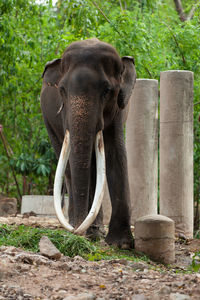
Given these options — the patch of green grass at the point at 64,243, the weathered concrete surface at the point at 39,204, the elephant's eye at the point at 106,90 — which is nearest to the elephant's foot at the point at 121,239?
the patch of green grass at the point at 64,243

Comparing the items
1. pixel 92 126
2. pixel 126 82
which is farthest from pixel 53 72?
pixel 92 126

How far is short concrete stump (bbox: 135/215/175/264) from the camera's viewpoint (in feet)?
18.9

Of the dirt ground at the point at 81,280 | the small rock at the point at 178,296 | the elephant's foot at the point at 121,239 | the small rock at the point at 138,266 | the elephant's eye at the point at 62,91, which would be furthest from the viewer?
the elephant's foot at the point at 121,239

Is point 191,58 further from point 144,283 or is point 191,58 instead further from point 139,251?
point 144,283

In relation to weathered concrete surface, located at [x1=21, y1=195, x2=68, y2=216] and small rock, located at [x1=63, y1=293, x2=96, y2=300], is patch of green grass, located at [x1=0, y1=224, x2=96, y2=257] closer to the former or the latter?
small rock, located at [x1=63, y1=293, x2=96, y2=300]

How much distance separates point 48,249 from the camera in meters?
4.64

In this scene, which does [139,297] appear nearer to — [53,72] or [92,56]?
[92,56]

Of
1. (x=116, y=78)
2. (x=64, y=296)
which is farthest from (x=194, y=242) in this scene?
(x=64, y=296)

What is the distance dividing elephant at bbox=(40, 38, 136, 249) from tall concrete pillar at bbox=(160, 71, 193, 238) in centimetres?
211

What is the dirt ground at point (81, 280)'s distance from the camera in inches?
136

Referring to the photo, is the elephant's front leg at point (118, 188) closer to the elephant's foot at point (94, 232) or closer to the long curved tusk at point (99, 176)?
the elephant's foot at point (94, 232)

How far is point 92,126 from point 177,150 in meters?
3.09

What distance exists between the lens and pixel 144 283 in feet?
12.8

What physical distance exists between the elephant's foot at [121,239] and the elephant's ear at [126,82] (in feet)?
3.99
